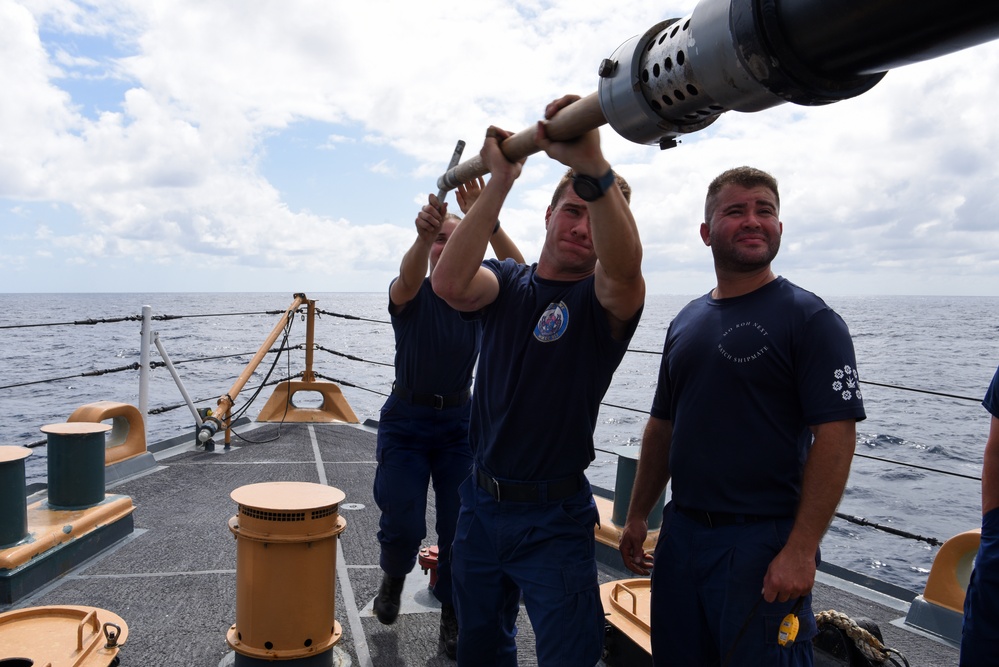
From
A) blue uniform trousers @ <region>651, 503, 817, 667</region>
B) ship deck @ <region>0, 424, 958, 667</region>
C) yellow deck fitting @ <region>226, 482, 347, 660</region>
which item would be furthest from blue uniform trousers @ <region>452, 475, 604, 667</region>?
ship deck @ <region>0, 424, 958, 667</region>

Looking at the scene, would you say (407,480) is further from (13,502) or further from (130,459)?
(130,459)

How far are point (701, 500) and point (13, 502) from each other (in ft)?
11.6

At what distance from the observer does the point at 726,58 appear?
1.15m

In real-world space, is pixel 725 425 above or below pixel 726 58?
below

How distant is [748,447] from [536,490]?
68 centimetres

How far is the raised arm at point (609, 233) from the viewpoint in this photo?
6.29 feet

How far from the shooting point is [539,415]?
2424 millimetres

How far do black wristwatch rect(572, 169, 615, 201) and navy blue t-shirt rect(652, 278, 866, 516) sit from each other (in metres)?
0.72

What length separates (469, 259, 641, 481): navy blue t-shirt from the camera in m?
2.42

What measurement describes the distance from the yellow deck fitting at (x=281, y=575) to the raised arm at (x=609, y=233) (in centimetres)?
145

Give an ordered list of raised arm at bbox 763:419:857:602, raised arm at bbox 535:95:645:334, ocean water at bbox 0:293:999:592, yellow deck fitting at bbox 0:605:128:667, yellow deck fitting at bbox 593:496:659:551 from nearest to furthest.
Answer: raised arm at bbox 535:95:645:334
raised arm at bbox 763:419:857:602
yellow deck fitting at bbox 0:605:128:667
yellow deck fitting at bbox 593:496:659:551
ocean water at bbox 0:293:999:592

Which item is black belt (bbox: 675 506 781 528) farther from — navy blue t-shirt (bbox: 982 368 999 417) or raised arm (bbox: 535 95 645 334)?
navy blue t-shirt (bbox: 982 368 999 417)

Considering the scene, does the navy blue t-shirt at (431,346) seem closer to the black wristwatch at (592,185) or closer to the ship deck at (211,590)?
the ship deck at (211,590)

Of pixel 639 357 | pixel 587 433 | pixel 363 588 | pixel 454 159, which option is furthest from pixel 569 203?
pixel 639 357
